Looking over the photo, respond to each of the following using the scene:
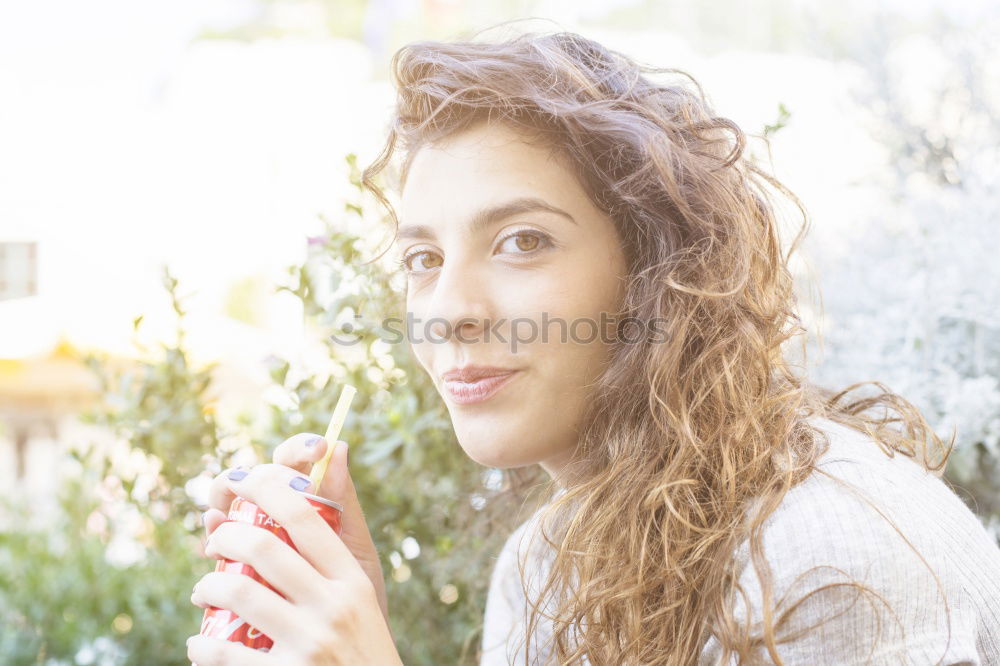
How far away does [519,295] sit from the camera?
1.29m

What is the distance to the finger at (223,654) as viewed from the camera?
1021mm

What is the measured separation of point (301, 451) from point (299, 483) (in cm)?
9

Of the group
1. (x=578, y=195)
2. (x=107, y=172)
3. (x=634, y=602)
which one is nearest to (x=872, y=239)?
(x=578, y=195)

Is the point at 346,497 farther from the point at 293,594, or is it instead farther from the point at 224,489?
the point at 293,594

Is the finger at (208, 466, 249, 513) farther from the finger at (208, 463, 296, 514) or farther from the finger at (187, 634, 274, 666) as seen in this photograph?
the finger at (187, 634, 274, 666)

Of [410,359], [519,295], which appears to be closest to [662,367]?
[519,295]

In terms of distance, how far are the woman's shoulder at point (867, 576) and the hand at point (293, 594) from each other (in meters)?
0.45

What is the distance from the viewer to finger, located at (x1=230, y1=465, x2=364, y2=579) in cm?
Result: 105

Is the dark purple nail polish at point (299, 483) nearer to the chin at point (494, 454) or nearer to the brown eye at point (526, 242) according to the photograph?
the chin at point (494, 454)

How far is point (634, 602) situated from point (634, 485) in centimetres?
16

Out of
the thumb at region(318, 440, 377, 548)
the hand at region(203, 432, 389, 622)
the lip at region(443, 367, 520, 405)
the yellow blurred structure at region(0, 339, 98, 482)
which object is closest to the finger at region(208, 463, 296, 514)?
the hand at region(203, 432, 389, 622)

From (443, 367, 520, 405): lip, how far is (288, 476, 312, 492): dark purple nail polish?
31 centimetres

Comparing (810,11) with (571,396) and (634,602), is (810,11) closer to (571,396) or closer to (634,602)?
(571,396)

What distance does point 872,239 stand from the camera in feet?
7.70
